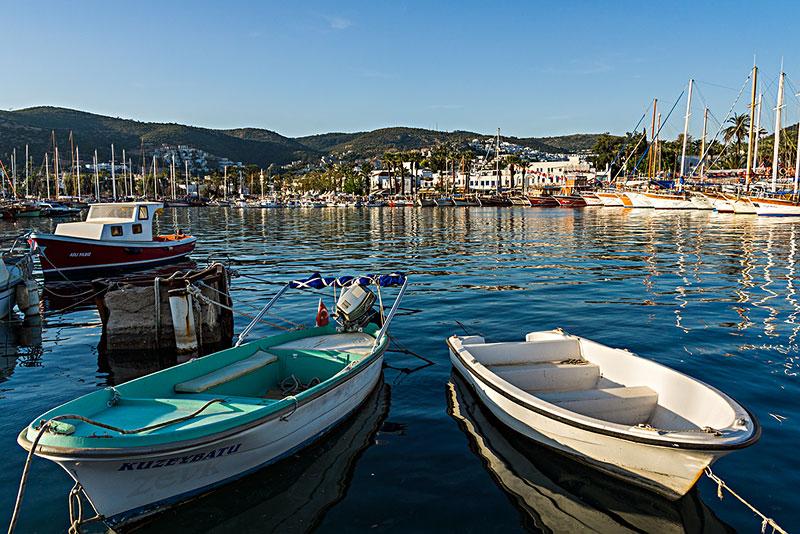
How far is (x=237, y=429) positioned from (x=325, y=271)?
21.1m

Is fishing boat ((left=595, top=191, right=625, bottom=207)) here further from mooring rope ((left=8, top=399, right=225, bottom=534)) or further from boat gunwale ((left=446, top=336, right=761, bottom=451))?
mooring rope ((left=8, top=399, right=225, bottom=534))

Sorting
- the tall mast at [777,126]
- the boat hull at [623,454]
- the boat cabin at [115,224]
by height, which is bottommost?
the boat hull at [623,454]

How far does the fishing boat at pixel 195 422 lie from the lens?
5922mm

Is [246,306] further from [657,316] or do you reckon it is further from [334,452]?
[657,316]

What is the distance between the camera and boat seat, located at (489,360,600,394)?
966 cm

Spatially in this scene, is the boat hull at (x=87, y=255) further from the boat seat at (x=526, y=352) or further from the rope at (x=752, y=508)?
the rope at (x=752, y=508)

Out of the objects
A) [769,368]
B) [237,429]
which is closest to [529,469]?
[237,429]

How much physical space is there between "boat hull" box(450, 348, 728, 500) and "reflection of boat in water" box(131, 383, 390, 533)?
107 inches

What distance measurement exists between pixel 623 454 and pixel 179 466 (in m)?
5.58

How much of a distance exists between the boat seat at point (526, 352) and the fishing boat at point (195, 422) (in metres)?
2.03

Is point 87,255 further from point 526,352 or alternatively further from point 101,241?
point 526,352

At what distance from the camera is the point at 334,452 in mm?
8414

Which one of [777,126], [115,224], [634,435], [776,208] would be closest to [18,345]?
[115,224]

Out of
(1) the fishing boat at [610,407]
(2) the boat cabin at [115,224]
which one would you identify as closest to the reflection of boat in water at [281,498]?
(1) the fishing boat at [610,407]
